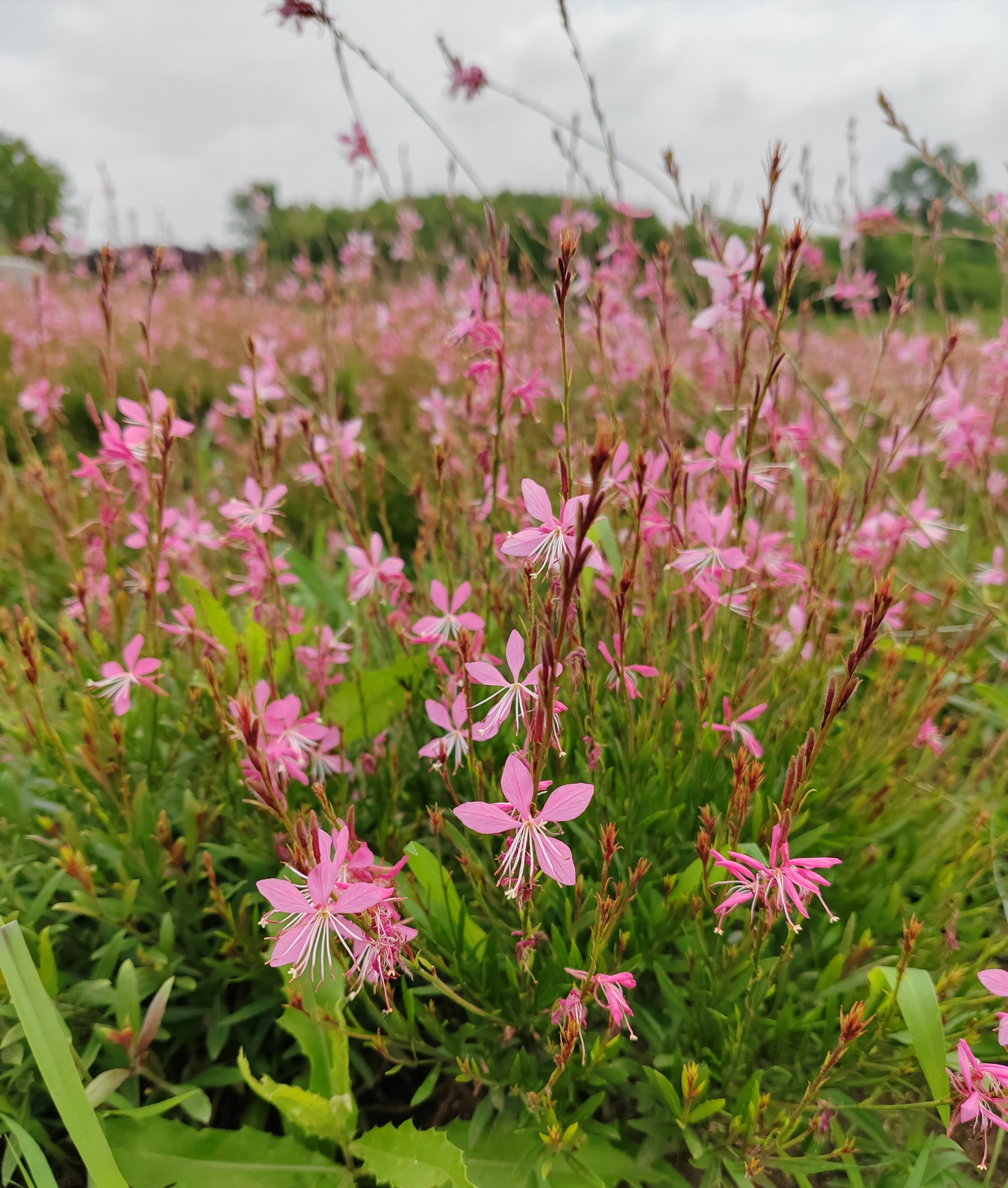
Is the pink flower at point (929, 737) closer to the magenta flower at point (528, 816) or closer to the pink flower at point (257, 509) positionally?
the magenta flower at point (528, 816)

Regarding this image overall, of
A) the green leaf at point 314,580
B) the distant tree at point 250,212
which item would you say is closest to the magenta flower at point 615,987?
the green leaf at point 314,580

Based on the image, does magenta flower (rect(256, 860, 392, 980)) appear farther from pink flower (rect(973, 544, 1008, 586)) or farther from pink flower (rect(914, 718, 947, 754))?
pink flower (rect(973, 544, 1008, 586))


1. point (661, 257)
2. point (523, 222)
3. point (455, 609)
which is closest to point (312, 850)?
point (455, 609)

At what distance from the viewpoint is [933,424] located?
7.89 ft

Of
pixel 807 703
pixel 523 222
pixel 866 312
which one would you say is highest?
pixel 523 222

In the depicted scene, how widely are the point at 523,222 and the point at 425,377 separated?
2738 millimetres

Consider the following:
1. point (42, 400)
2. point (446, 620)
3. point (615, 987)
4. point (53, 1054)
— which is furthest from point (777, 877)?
point (42, 400)

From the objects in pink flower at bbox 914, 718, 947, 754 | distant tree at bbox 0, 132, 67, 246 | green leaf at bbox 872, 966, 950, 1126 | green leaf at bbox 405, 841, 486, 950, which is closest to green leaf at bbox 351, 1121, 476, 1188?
green leaf at bbox 405, 841, 486, 950

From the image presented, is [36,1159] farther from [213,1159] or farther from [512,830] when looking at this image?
[512,830]

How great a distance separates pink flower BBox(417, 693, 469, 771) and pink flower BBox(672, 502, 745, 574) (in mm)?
401

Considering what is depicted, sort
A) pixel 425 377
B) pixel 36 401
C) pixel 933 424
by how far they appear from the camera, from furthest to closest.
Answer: pixel 425 377, pixel 933 424, pixel 36 401

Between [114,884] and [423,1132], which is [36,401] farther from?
[423,1132]

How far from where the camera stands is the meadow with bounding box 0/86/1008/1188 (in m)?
0.90

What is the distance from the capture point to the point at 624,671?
40.7 inches
